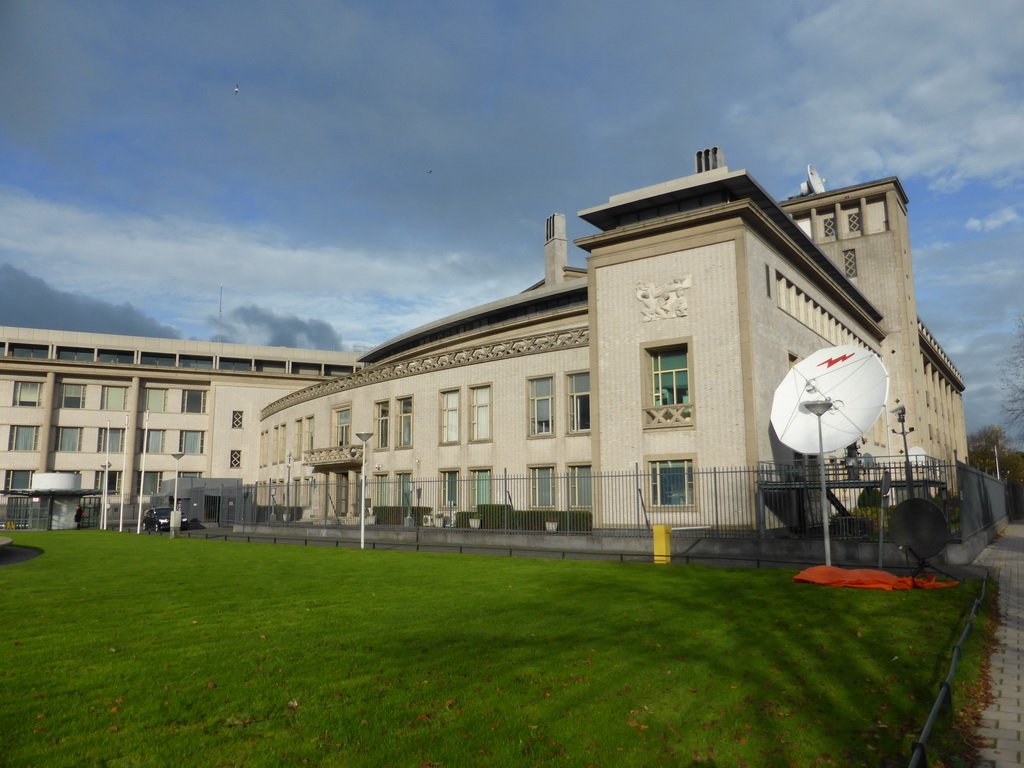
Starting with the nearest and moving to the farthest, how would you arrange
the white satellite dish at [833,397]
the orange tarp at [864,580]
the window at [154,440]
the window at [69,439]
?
the orange tarp at [864,580] → the white satellite dish at [833,397] → the window at [69,439] → the window at [154,440]

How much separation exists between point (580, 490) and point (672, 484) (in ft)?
20.4

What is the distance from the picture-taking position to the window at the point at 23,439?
6644 cm

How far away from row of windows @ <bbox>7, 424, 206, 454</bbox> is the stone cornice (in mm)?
23792

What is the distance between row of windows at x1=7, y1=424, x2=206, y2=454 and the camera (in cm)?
6688

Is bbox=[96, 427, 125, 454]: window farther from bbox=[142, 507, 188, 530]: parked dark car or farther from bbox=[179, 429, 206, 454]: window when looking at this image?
bbox=[142, 507, 188, 530]: parked dark car

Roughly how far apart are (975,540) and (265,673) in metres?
21.5

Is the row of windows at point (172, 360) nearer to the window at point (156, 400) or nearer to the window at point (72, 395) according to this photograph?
the window at point (156, 400)

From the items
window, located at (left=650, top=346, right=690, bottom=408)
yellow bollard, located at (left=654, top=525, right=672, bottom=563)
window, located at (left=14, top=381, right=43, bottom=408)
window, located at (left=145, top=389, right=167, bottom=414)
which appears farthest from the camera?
window, located at (left=145, top=389, right=167, bottom=414)

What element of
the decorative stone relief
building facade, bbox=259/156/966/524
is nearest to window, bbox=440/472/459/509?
building facade, bbox=259/156/966/524

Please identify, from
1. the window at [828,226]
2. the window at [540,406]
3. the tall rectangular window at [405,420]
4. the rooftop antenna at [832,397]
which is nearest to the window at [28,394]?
the tall rectangular window at [405,420]

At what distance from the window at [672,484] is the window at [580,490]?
14.7 ft

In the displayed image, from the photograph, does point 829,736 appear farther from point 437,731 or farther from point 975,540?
point 975,540

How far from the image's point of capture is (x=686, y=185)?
2972cm

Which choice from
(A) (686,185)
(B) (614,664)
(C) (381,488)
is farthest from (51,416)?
(B) (614,664)
